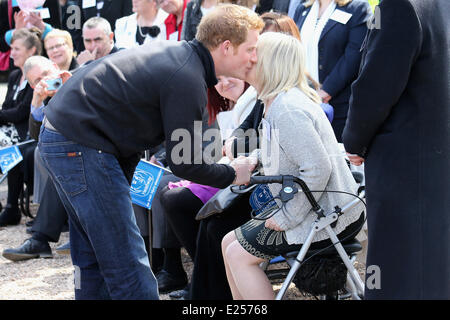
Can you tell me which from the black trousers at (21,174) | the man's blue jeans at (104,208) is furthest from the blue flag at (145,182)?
the black trousers at (21,174)

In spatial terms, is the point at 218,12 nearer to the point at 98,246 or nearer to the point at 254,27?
the point at 254,27

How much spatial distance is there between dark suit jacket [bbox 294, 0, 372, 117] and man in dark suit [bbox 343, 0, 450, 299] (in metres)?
2.20

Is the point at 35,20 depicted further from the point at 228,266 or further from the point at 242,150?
the point at 228,266

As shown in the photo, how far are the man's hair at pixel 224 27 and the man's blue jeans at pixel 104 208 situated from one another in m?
0.67

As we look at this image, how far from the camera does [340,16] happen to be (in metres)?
4.91

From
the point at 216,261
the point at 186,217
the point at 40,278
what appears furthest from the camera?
the point at 40,278

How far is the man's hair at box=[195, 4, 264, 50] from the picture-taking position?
2791 mm

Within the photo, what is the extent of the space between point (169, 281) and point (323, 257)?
155 cm

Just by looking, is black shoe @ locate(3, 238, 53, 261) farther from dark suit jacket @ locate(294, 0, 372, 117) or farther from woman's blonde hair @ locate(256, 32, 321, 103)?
woman's blonde hair @ locate(256, 32, 321, 103)

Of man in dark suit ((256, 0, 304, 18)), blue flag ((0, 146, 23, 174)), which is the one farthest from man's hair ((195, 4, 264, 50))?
blue flag ((0, 146, 23, 174))

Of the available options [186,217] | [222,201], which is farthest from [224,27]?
[186,217]

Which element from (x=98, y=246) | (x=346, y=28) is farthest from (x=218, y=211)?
(x=346, y=28)

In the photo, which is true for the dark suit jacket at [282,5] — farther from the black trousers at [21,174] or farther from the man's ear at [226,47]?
the man's ear at [226,47]

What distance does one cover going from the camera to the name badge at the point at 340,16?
487 cm
